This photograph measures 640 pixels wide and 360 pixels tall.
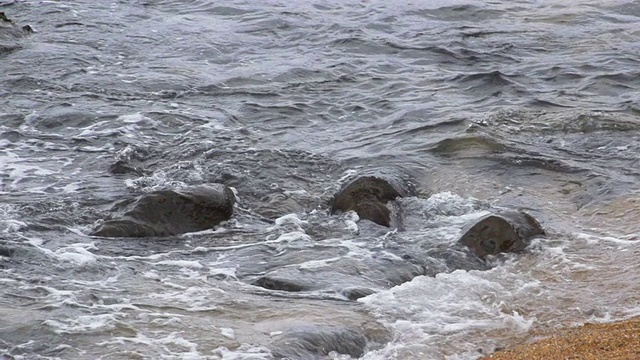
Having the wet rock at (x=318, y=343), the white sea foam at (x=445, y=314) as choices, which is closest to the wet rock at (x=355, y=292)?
the white sea foam at (x=445, y=314)

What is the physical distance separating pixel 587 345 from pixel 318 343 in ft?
5.25

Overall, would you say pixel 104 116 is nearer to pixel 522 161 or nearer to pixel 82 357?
pixel 522 161

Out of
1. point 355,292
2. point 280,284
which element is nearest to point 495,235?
point 355,292

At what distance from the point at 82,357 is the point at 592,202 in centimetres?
484

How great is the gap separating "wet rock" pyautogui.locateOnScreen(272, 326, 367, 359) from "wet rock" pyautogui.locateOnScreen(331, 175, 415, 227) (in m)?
2.10

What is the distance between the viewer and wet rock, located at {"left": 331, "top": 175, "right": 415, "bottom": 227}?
8.41 m

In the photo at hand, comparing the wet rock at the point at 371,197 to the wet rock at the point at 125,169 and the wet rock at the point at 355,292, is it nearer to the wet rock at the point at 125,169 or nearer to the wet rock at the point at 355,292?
the wet rock at the point at 355,292

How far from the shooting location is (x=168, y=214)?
8164 millimetres

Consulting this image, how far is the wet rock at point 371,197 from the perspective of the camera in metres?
8.41

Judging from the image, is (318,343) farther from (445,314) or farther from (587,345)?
(587,345)

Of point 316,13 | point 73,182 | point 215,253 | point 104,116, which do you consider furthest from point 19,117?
point 316,13

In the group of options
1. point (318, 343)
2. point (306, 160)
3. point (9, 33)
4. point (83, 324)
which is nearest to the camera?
point (318, 343)

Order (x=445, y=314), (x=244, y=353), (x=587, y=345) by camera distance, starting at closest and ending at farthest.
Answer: (x=587, y=345)
(x=244, y=353)
(x=445, y=314)

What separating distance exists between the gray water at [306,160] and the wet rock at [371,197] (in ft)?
0.51
